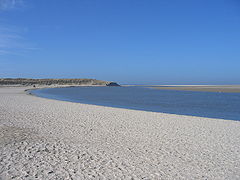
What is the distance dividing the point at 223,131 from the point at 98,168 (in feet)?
24.3

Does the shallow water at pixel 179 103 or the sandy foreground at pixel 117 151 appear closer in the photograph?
the sandy foreground at pixel 117 151

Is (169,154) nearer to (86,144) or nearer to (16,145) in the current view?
(86,144)

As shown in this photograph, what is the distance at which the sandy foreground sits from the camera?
5.38 m

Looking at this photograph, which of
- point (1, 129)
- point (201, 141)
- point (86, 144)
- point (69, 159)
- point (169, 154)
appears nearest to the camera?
point (69, 159)

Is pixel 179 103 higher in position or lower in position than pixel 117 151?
lower

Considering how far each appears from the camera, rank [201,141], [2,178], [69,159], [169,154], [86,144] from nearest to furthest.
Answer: [2,178] < [69,159] < [169,154] < [86,144] < [201,141]

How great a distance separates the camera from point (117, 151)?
7.06m

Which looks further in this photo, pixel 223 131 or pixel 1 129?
pixel 223 131

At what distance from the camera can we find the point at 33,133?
8977mm

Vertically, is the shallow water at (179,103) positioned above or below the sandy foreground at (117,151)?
below

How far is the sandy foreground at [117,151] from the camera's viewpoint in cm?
538

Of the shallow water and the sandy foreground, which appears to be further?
the shallow water

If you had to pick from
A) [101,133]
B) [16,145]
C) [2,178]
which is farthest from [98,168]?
[101,133]

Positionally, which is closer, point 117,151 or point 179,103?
point 117,151
